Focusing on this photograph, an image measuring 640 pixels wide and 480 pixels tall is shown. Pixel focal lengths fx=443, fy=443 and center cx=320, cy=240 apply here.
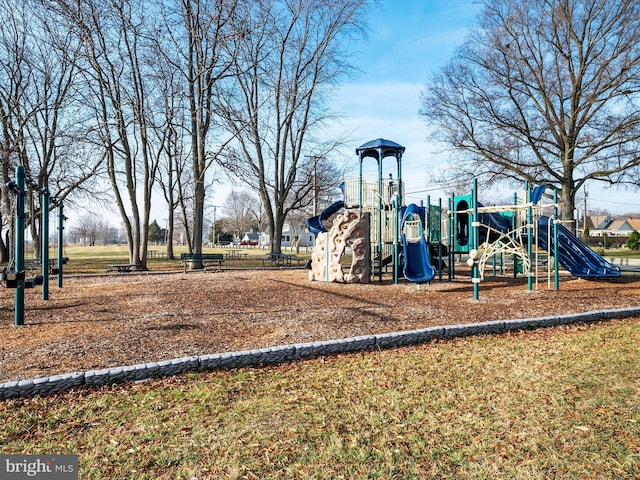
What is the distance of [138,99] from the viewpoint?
56.1 feet

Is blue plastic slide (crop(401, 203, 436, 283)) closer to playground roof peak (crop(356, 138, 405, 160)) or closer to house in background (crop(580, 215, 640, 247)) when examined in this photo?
playground roof peak (crop(356, 138, 405, 160))

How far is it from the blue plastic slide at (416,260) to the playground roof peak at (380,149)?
2.13 m

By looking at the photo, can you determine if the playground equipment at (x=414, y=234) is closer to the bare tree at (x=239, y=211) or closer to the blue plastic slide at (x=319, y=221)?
the blue plastic slide at (x=319, y=221)

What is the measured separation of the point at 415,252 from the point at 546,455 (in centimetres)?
912

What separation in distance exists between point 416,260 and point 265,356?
24.6ft

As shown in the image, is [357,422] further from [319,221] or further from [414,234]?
[319,221]

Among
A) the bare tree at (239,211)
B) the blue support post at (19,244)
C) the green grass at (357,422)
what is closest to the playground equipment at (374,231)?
the green grass at (357,422)

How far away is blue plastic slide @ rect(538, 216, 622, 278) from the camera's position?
484 inches

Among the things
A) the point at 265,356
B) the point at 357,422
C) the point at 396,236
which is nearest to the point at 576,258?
the point at 396,236

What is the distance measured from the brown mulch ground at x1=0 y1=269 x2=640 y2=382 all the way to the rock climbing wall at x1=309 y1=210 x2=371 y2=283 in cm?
50

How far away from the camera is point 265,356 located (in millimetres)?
4930

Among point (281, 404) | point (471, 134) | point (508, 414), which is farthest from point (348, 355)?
point (471, 134)

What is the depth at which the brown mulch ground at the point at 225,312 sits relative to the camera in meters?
5.21

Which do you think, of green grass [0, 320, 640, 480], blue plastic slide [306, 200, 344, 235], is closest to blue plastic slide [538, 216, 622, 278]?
blue plastic slide [306, 200, 344, 235]
